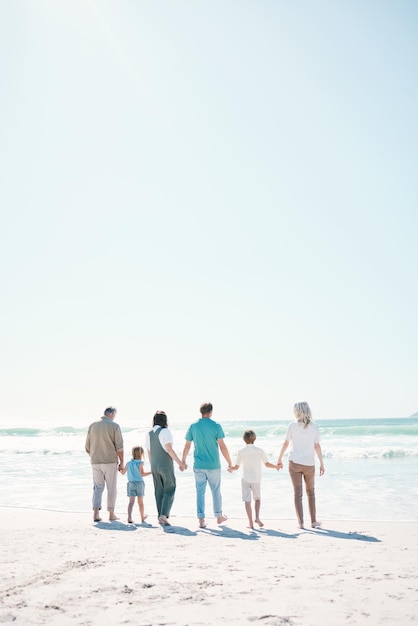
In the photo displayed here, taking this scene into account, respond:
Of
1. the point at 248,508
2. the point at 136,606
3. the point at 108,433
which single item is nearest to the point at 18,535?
the point at 108,433

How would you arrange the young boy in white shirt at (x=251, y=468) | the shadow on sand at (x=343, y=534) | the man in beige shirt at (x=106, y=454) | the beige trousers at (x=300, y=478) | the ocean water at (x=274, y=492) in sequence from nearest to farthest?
the shadow on sand at (x=343, y=534)
the beige trousers at (x=300, y=478)
the young boy in white shirt at (x=251, y=468)
the man in beige shirt at (x=106, y=454)
the ocean water at (x=274, y=492)

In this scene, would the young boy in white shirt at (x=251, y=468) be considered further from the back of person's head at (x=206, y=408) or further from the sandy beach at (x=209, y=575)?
the back of person's head at (x=206, y=408)

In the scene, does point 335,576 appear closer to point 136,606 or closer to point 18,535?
point 136,606

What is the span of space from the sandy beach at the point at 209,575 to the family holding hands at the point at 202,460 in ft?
1.47

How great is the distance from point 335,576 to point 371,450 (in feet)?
70.8

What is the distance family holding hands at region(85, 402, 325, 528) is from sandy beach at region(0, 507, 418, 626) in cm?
45

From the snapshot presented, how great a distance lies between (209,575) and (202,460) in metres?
3.02

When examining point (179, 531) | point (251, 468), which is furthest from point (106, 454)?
point (251, 468)

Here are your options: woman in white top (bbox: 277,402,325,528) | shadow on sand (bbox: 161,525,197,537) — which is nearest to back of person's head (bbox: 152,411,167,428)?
shadow on sand (bbox: 161,525,197,537)

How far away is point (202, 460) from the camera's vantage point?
7.91 metres

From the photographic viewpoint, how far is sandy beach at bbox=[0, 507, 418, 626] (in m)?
3.80

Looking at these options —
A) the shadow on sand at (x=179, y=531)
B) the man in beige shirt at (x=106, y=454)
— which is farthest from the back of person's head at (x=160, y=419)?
the shadow on sand at (x=179, y=531)

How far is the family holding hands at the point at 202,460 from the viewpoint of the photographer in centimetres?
756

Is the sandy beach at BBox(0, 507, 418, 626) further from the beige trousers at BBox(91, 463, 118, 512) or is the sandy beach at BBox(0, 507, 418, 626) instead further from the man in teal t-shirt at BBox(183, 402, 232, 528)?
the beige trousers at BBox(91, 463, 118, 512)
